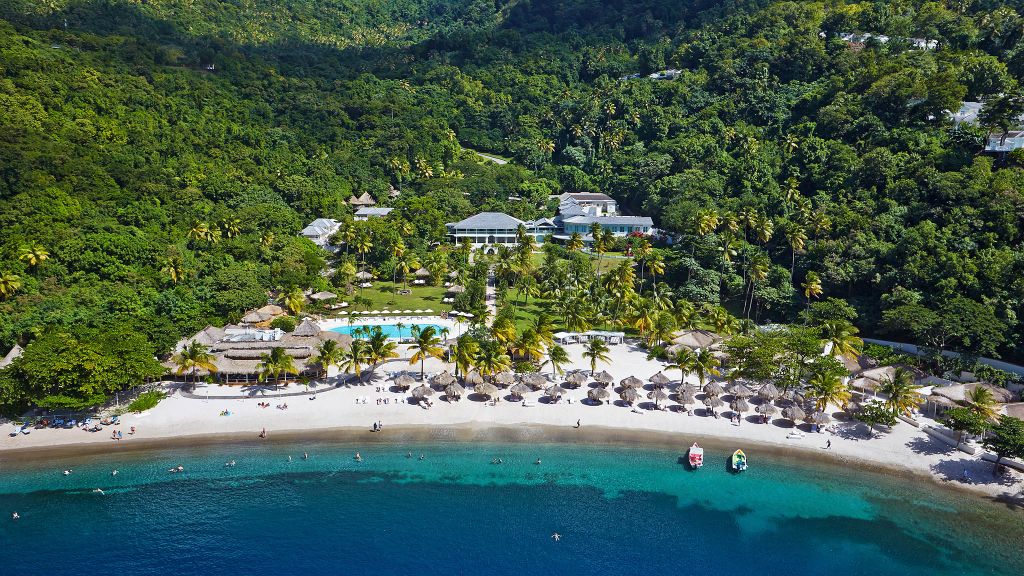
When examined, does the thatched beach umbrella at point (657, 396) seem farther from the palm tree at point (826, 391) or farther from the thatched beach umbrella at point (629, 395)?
the palm tree at point (826, 391)

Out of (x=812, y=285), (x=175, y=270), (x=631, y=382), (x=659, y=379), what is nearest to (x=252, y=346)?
(x=175, y=270)

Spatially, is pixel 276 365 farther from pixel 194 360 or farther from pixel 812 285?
pixel 812 285

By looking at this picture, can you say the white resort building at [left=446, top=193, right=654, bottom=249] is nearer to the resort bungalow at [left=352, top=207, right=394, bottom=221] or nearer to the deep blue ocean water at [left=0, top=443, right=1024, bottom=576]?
the resort bungalow at [left=352, top=207, right=394, bottom=221]

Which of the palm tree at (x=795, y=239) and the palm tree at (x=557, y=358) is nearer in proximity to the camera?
the palm tree at (x=557, y=358)

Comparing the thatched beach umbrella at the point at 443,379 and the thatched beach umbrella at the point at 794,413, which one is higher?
the thatched beach umbrella at the point at 443,379

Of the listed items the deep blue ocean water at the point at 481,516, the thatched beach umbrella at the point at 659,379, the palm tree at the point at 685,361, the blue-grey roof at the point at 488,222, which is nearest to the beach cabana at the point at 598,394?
the thatched beach umbrella at the point at 659,379

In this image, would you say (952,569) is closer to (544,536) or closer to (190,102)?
(544,536)

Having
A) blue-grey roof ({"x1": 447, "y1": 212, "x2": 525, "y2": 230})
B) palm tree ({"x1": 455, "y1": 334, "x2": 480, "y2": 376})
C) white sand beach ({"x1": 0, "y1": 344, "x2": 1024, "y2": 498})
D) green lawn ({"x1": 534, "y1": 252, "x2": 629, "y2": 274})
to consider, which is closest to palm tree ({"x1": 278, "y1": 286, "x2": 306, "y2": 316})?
white sand beach ({"x1": 0, "y1": 344, "x2": 1024, "y2": 498})
